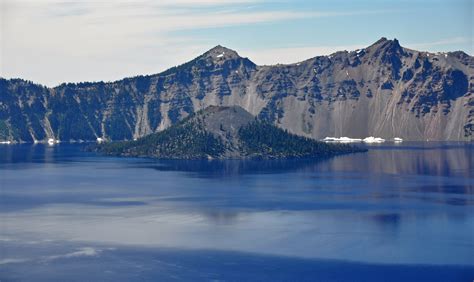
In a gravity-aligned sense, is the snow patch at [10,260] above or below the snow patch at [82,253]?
below

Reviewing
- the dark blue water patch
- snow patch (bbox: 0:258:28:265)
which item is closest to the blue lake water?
the dark blue water patch

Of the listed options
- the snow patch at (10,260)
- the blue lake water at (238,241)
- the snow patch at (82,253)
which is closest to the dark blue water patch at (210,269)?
the blue lake water at (238,241)

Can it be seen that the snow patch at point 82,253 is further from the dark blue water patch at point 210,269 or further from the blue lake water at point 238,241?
the dark blue water patch at point 210,269

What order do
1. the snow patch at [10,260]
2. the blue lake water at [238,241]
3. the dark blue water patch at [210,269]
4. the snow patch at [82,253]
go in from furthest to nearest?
the snow patch at [82,253] < the snow patch at [10,260] < the blue lake water at [238,241] < the dark blue water patch at [210,269]

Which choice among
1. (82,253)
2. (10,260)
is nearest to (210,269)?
(82,253)

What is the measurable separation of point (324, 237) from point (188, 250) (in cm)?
2896

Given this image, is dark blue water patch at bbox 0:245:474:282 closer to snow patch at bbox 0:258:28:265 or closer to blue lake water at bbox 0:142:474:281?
blue lake water at bbox 0:142:474:281

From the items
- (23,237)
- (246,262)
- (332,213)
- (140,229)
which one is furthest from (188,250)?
(332,213)

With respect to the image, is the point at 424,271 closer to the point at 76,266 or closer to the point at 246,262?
the point at 246,262

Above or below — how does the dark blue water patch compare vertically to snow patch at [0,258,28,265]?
below

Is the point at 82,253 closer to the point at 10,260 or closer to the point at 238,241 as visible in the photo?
the point at 10,260

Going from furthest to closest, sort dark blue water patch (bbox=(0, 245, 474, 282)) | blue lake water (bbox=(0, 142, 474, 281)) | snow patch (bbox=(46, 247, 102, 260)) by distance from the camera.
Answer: snow patch (bbox=(46, 247, 102, 260)) → blue lake water (bbox=(0, 142, 474, 281)) → dark blue water patch (bbox=(0, 245, 474, 282))

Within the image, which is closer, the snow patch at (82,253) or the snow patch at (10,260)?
the snow patch at (10,260)

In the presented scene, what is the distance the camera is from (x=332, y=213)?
17625 cm
